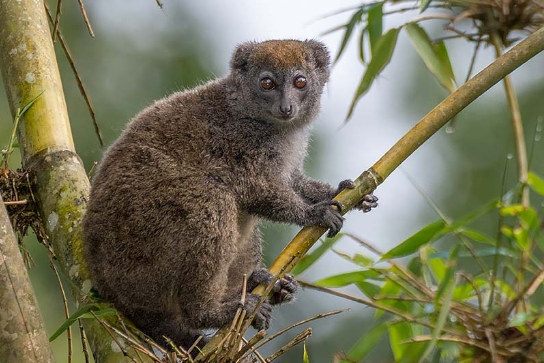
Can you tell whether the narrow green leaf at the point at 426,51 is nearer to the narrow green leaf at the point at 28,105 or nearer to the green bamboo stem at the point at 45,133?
the green bamboo stem at the point at 45,133

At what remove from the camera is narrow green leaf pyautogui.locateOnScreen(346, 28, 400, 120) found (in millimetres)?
6285

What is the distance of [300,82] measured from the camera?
7.26m

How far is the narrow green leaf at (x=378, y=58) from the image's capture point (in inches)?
247

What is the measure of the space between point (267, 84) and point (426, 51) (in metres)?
1.42

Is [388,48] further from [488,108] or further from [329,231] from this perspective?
[488,108]

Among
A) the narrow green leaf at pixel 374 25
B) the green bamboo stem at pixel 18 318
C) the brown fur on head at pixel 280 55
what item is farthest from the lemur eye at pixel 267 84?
the green bamboo stem at pixel 18 318

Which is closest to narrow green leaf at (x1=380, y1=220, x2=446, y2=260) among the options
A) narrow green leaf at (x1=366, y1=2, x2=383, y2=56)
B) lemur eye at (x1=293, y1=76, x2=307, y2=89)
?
narrow green leaf at (x1=366, y1=2, x2=383, y2=56)

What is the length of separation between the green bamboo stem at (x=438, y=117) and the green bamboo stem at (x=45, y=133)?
133cm

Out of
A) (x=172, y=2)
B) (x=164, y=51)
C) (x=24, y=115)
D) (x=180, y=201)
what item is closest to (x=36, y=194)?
(x=24, y=115)

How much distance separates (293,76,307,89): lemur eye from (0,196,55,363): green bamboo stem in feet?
11.5

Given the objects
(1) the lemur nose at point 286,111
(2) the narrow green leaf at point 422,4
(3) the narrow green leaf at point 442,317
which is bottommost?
(3) the narrow green leaf at point 442,317

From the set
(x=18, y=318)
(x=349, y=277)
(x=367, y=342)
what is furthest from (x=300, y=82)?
(x=18, y=318)

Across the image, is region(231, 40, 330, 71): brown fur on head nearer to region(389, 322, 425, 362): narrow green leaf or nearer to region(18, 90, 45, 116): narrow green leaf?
region(18, 90, 45, 116): narrow green leaf

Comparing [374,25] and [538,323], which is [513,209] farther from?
[374,25]
